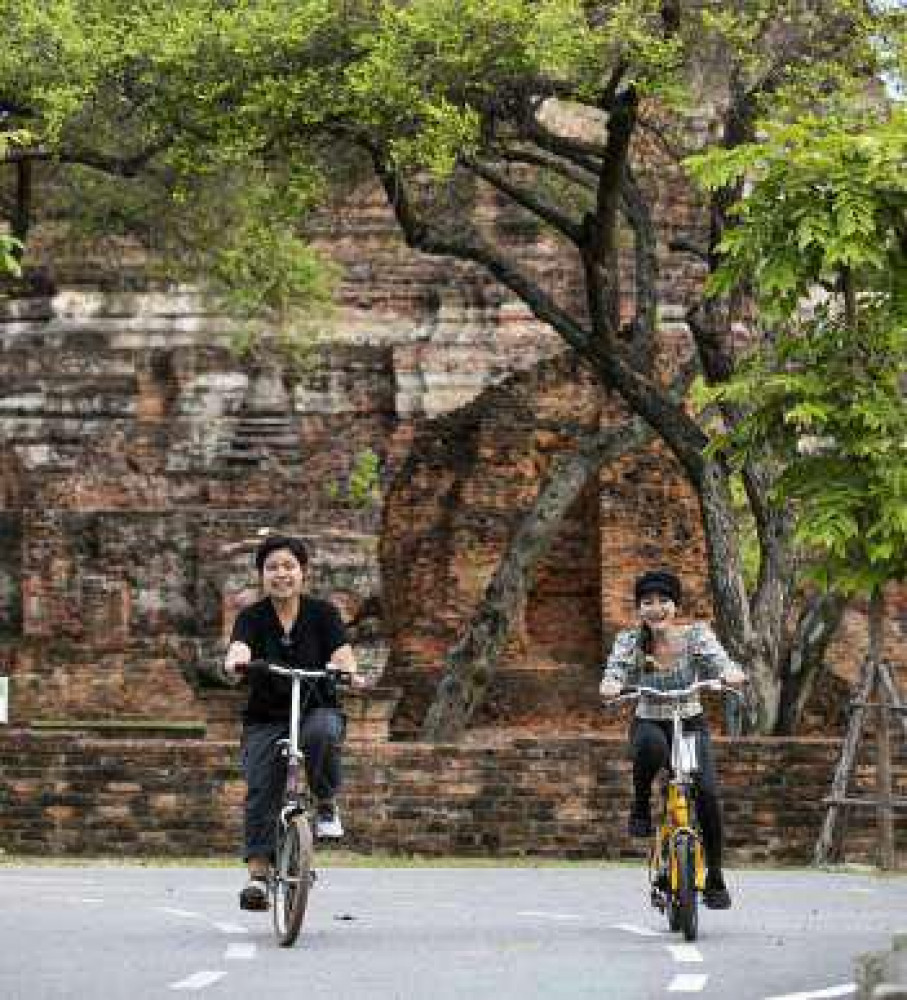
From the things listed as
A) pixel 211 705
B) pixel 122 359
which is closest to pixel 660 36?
pixel 211 705

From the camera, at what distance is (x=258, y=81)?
20.5 meters

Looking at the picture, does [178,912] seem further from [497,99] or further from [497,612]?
[497,612]

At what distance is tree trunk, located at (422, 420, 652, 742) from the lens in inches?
926

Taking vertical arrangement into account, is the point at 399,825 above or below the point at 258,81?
below

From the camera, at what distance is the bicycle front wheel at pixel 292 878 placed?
987 centimetres

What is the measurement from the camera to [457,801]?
1661 cm

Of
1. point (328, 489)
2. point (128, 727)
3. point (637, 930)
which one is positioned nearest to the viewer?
point (637, 930)

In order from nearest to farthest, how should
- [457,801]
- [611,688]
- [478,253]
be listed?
1. [611,688]
2. [457,801]
3. [478,253]

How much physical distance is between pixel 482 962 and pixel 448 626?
21056mm

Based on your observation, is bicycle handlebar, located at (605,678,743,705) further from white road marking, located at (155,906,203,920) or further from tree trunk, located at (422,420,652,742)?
tree trunk, located at (422,420,652,742)

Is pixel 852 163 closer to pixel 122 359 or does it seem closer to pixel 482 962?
pixel 482 962

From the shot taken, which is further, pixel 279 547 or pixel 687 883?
pixel 279 547

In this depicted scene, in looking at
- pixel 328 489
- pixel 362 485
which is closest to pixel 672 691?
pixel 362 485

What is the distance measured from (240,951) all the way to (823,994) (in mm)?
2389
